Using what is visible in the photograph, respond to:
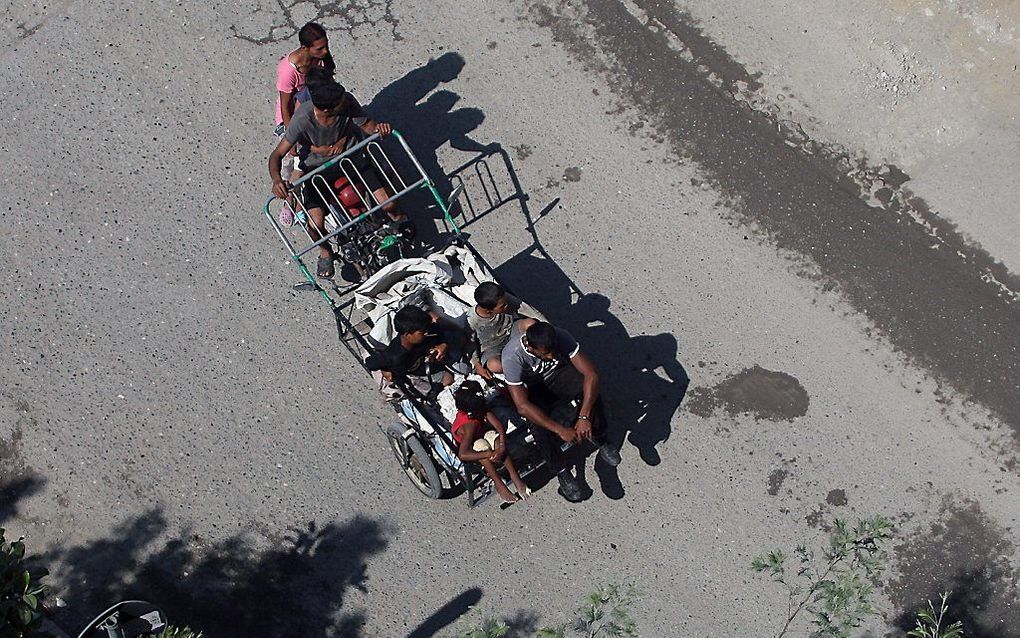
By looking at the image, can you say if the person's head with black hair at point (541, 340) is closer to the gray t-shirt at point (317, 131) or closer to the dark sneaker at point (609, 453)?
the dark sneaker at point (609, 453)

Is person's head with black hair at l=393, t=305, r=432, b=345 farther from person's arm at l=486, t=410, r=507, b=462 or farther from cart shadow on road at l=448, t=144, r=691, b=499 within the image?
cart shadow on road at l=448, t=144, r=691, b=499

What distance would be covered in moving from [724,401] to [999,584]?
108 inches

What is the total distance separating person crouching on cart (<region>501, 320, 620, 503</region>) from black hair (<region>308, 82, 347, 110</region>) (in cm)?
246

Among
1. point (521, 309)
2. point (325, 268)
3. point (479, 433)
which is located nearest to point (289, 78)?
point (325, 268)

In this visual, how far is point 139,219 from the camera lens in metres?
10.2

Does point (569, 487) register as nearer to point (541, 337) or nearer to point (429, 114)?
point (541, 337)

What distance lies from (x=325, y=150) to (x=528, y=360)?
271cm

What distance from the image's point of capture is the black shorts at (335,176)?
30.5 ft

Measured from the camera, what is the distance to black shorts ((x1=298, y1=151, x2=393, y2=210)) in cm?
929

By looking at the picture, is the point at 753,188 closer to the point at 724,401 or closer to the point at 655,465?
the point at 724,401

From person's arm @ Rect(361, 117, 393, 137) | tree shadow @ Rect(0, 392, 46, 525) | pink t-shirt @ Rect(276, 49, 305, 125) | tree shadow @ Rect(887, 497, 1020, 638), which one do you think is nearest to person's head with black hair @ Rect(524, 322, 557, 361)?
person's arm @ Rect(361, 117, 393, 137)

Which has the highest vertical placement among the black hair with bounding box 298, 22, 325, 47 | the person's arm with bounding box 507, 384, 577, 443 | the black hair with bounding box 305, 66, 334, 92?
the black hair with bounding box 298, 22, 325, 47

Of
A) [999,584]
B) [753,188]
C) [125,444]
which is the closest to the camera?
[999,584]

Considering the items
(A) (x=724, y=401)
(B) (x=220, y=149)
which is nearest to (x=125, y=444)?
(B) (x=220, y=149)
